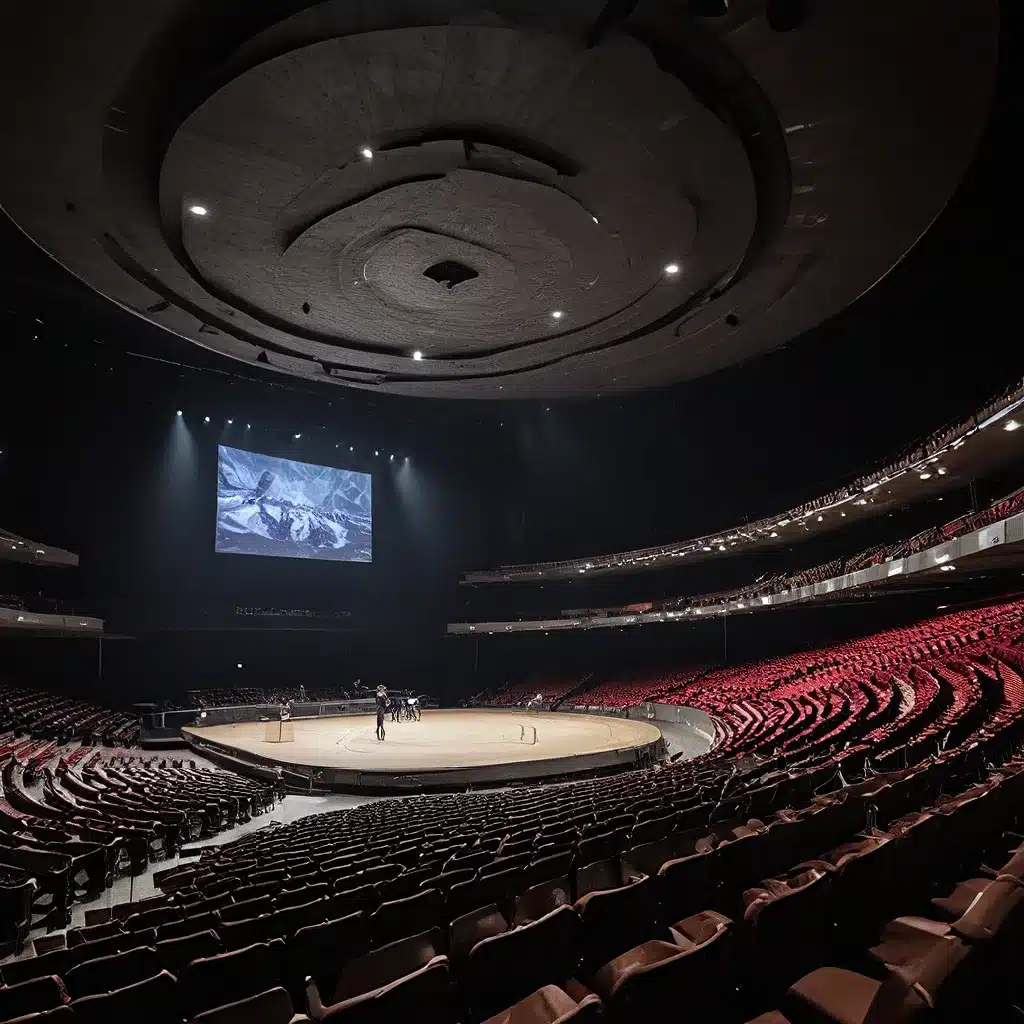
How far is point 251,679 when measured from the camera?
3762 centimetres

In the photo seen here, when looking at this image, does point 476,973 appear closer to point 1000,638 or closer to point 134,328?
point 1000,638

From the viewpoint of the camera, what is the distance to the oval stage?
1802 centimetres

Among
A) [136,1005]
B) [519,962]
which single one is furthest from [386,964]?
[136,1005]

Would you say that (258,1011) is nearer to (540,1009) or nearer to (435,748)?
(540,1009)

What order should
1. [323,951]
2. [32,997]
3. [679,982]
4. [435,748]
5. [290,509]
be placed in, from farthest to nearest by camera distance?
[290,509], [435,748], [323,951], [32,997], [679,982]

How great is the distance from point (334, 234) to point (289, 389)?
18362mm

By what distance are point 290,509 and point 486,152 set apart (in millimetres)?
25166

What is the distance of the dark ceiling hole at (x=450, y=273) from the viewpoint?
20.4m

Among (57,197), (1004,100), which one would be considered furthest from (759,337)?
(57,197)

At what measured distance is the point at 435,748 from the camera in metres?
23.0

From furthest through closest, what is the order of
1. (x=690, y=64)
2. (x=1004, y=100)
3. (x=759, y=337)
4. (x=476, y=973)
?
(x=759, y=337)
(x=1004, y=100)
(x=690, y=64)
(x=476, y=973)

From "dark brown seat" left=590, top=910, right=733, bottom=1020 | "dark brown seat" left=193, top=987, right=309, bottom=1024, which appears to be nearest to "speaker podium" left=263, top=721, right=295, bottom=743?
"dark brown seat" left=193, top=987, right=309, bottom=1024

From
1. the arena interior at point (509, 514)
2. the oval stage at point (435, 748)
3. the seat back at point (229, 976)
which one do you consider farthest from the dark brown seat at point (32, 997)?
the oval stage at point (435, 748)

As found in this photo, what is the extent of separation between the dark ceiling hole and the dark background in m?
11.0
